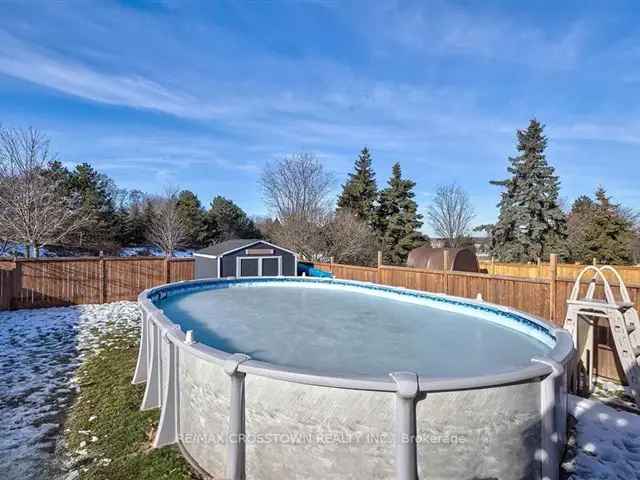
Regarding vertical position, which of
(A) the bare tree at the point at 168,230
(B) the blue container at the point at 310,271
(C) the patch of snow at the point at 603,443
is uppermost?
(A) the bare tree at the point at 168,230

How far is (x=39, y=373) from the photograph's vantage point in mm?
4914

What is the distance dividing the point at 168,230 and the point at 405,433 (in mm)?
22952

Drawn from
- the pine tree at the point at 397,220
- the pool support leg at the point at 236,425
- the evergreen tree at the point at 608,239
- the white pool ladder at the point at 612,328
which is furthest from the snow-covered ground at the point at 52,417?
the evergreen tree at the point at 608,239

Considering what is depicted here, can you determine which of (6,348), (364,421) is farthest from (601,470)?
(6,348)

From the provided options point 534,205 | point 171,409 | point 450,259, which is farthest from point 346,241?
point 171,409

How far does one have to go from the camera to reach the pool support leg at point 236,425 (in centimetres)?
249

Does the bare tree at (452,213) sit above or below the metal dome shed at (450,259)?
Result: above

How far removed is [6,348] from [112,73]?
7161mm

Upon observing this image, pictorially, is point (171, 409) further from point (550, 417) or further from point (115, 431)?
point (550, 417)

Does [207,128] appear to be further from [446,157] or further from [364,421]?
[364,421]

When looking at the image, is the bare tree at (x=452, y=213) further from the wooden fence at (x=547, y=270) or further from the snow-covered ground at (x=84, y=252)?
the snow-covered ground at (x=84, y=252)

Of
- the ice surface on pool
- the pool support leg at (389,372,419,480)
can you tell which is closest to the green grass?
the ice surface on pool

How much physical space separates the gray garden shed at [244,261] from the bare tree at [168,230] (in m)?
11.2

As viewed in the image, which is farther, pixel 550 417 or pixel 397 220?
pixel 397 220
